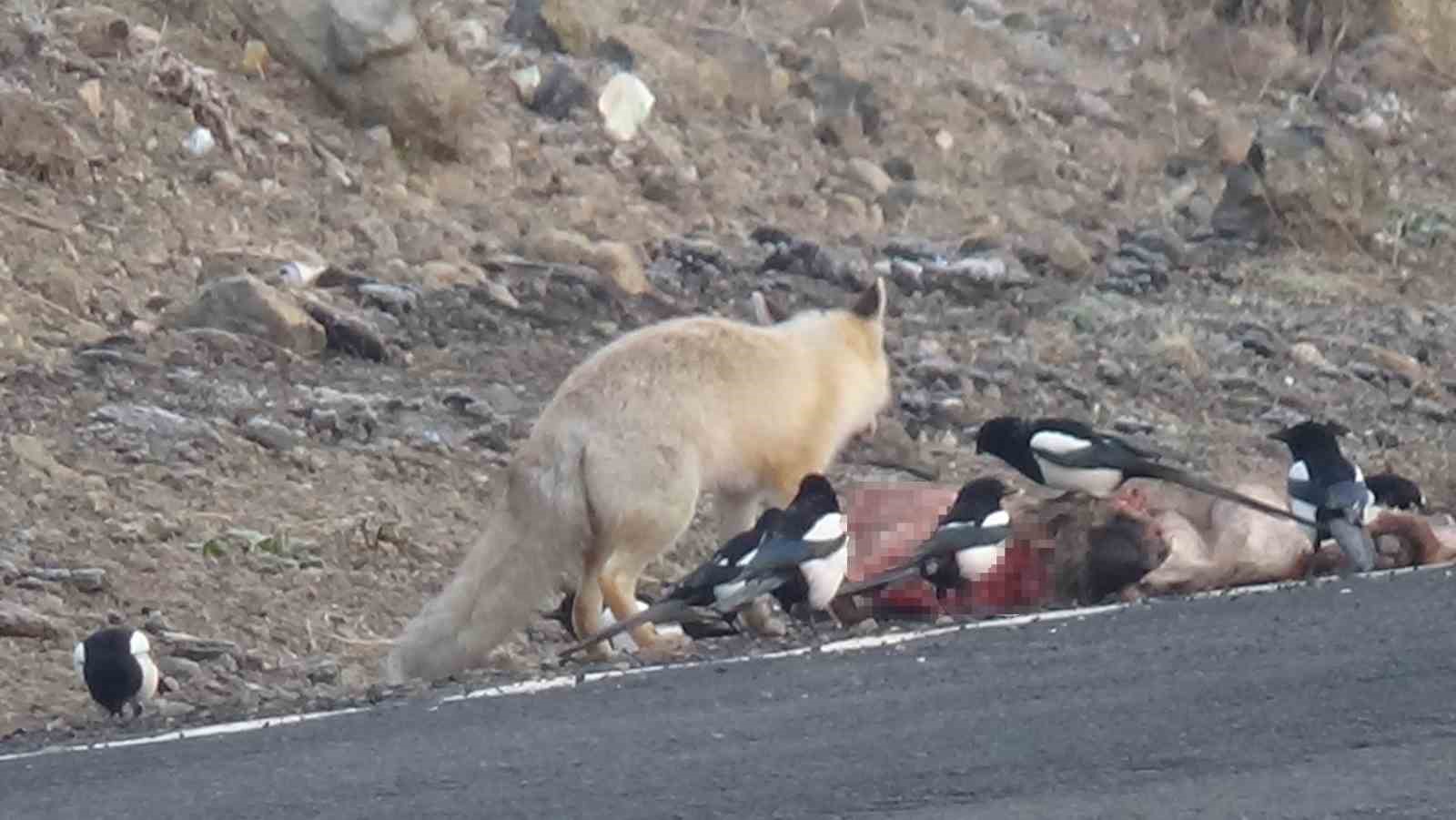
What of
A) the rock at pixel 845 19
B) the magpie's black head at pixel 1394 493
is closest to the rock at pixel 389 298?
the magpie's black head at pixel 1394 493

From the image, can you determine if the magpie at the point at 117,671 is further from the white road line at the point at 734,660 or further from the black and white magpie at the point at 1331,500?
the black and white magpie at the point at 1331,500

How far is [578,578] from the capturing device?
11.4m

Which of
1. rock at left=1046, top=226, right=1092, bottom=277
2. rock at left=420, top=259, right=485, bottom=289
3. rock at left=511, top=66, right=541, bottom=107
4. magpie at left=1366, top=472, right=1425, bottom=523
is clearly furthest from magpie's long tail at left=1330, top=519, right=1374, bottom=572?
rock at left=511, top=66, right=541, bottom=107

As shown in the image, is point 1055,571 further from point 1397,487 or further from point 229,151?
point 229,151

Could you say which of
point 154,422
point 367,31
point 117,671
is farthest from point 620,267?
point 117,671

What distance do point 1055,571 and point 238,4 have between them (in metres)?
8.09

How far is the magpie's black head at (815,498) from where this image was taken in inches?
431

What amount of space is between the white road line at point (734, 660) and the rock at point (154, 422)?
400cm

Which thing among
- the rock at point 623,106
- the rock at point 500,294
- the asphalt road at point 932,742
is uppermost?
the asphalt road at point 932,742

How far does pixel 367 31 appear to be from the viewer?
17312 mm

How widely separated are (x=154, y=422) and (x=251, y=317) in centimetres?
122

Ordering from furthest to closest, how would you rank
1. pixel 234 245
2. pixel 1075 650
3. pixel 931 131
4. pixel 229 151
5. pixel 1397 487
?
pixel 931 131, pixel 229 151, pixel 234 245, pixel 1397 487, pixel 1075 650

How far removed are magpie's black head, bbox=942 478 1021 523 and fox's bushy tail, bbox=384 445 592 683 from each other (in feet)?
4.27

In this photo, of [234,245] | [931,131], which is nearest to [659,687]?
[234,245]
